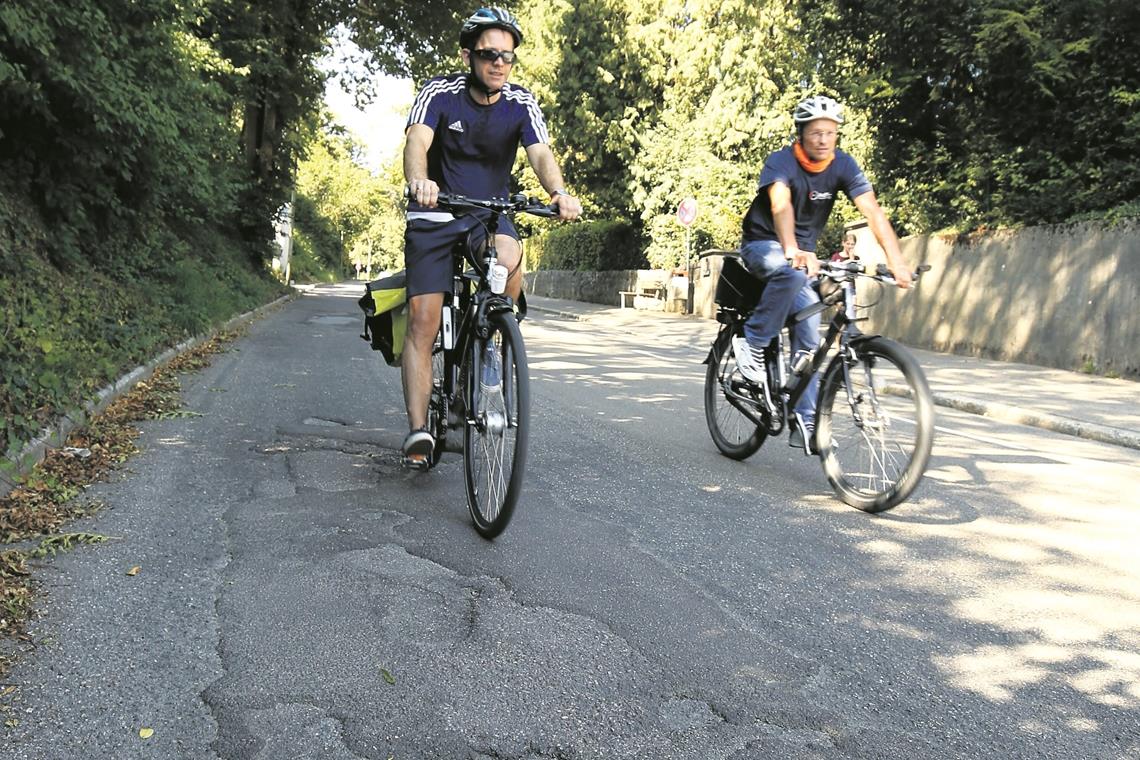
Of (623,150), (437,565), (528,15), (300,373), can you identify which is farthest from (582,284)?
(437,565)

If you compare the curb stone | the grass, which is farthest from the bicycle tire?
the curb stone

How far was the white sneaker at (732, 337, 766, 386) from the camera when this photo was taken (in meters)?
5.18

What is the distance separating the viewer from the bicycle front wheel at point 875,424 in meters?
4.22

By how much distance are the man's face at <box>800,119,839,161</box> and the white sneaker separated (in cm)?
111

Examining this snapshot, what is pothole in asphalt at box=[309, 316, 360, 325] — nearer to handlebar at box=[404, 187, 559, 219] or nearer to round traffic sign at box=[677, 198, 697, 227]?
round traffic sign at box=[677, 198, 697, 227]

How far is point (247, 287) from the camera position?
1955cm

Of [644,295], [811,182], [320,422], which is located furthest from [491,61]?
[644,295]

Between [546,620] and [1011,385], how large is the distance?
940 centimetres

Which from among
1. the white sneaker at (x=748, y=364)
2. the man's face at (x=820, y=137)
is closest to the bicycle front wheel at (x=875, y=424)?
the white sneaker at (x=748, y=364)

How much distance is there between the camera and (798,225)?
5.13 m

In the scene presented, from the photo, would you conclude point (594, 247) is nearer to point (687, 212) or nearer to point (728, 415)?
point (687, 212)

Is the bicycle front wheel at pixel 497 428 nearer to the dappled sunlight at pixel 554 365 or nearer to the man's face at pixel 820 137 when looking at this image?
the man's face at pixel 820 137

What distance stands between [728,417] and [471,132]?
2472mm

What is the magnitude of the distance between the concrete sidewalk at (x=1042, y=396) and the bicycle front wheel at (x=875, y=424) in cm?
412
